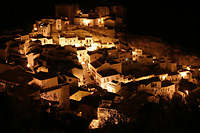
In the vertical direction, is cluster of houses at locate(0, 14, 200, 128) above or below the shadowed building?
below

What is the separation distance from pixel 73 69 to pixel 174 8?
30.7m

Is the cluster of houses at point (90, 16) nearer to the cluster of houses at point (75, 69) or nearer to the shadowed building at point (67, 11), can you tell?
the shadowed building at point (67, 11)

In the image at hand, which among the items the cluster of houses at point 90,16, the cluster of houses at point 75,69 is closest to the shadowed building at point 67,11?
the cluster of houses at point 90,16

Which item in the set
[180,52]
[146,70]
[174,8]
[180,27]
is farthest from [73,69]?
[174,8]

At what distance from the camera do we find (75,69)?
18.4 meters

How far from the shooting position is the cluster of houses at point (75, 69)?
14.9 metres

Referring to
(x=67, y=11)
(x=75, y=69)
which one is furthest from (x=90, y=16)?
(x=75, y=69)

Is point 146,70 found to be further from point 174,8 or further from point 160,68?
Answer: point 174,8

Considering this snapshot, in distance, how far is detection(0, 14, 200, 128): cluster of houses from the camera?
48.9 feet

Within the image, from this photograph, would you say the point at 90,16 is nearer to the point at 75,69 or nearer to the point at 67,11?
the point at 67,11

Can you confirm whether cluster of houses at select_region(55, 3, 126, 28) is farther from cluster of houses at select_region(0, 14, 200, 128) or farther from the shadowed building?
cluster of houses at select_region(0, 14, 200, 128)

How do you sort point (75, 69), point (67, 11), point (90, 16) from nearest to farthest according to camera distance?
point (75, 69) → point (90, 16) → point (67, 11)

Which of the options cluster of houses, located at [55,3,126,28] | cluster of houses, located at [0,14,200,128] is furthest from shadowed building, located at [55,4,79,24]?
cluster of houses, located at [0,14,200,128]

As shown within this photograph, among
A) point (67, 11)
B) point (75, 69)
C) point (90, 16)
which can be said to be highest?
point (67, 11)
